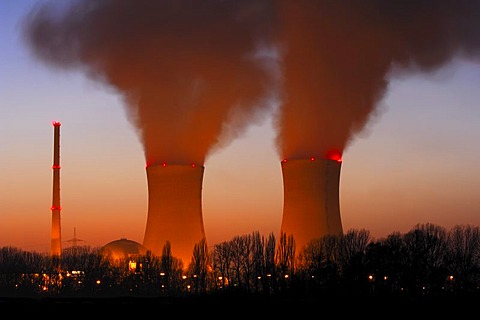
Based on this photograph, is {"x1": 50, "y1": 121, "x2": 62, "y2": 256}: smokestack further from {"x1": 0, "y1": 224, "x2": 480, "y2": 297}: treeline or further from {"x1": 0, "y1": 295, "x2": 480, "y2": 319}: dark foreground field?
{"x1": 0, "y1": 295, "x2": 480, "y2": 319}: dark foreground field

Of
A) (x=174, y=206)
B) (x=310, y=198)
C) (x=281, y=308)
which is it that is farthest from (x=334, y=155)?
(x=281, y=308)

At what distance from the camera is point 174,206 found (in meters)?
39.7

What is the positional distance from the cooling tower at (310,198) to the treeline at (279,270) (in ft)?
3.36

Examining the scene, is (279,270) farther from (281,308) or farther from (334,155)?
(281,308)

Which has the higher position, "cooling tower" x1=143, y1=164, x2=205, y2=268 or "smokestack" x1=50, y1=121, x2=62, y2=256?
"smokestack" x1=50, y1=121, x2=62, y2=256

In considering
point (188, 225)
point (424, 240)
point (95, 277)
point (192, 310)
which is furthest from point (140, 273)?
point (192, 310)

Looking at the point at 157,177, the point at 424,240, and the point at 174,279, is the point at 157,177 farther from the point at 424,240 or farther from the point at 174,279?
the point at 424,240

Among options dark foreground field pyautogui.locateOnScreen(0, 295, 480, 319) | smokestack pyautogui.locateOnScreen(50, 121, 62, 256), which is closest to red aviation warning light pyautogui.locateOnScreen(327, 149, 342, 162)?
dark foreground field pyautogui.locateOnScreen(0, 295, 480, 319)

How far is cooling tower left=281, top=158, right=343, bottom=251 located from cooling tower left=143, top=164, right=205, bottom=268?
3.88 meters

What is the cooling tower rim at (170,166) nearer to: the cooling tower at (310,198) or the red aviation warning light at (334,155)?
the cooling tower at (310,198)

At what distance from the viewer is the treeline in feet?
130


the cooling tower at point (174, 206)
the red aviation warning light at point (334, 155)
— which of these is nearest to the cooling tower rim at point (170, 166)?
the cooling tower at point (174, 206)

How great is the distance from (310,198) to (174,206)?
573 centimetres

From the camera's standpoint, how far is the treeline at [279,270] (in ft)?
130
